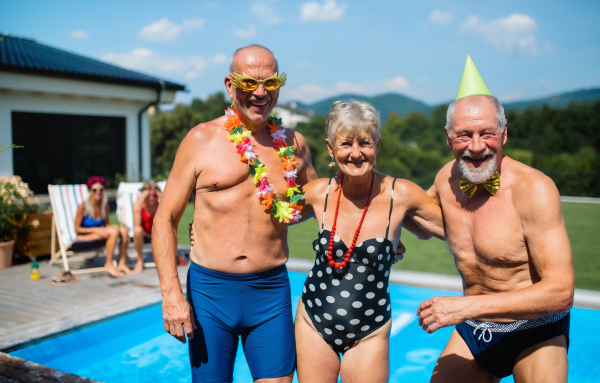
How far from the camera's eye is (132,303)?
548 cm

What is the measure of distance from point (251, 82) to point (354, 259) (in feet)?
3.65

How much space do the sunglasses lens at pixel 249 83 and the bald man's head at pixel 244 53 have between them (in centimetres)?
10

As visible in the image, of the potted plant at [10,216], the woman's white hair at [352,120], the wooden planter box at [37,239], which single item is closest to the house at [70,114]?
the potted plant at [10,216]

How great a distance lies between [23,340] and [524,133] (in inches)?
2282

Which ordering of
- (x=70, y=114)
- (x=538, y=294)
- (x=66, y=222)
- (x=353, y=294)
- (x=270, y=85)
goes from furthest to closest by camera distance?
(x=70, y=114)
(x=66, y=222)
(x=270, y=85)
(x=353, y=294)
(x=538, y=294)

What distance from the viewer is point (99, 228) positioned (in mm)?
7113

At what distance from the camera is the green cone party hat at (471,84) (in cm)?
243

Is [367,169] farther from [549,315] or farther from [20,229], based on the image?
[20,229]

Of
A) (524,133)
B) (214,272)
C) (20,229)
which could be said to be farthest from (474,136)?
(524,133)

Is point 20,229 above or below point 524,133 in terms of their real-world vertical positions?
below

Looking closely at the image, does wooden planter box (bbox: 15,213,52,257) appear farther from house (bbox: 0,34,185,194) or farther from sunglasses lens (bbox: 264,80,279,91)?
sunglasses lens (bbox: 264,80,279,91)

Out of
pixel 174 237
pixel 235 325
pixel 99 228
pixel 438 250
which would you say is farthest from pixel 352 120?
pixel 438 250

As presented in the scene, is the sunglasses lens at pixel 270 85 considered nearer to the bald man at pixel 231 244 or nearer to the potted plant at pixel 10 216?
the bald man at pixel 231 244

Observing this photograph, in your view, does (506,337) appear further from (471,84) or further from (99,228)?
(99,228)
